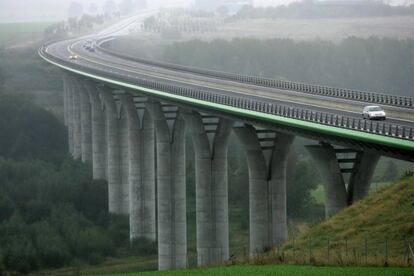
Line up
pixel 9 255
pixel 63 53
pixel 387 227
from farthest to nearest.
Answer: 1. pixel 63 53
2. pixel 9 255
3. pixel 387 227

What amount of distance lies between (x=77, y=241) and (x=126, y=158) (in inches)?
730

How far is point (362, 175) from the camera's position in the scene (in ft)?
144

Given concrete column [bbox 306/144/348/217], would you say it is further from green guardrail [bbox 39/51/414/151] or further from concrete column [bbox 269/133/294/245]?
concrete column [bbox 269/133/294/245]

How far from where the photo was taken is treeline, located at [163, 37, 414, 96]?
440ft

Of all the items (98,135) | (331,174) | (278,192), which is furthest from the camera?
(98,135)

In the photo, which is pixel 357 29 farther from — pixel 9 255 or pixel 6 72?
pixel 9 255

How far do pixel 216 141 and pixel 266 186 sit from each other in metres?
9.25

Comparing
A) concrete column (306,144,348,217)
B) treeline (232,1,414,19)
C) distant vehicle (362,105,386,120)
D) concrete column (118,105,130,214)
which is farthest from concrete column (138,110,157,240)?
treeline (232,1,414,19)

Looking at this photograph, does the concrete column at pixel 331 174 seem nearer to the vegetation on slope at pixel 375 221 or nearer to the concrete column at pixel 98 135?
the vegetation on slope at pixel 375 221

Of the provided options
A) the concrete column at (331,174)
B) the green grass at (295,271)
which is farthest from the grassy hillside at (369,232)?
the concrete column at (331,174)

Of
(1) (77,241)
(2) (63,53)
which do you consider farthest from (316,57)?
(1) (77,241)

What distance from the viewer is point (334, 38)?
481 ft

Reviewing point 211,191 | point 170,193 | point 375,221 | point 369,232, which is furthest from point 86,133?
point 369,232

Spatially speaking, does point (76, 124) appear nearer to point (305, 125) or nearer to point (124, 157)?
point (124, 157)
